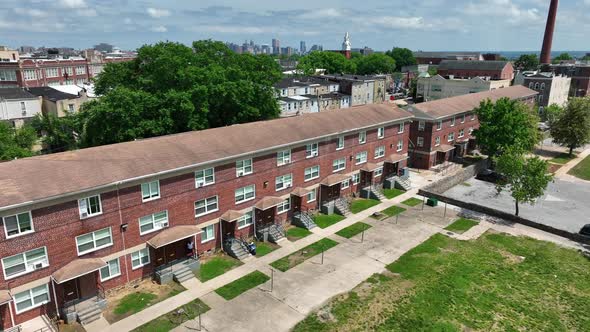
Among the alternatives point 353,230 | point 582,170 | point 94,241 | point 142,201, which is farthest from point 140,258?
point 582,170

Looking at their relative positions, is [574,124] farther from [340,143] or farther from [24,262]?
[24,262]

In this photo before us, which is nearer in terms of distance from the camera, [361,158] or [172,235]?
[172,235]

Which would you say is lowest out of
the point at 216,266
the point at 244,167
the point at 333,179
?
the point at 216,266

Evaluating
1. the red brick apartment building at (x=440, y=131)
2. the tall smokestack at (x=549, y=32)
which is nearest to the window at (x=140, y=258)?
the red brick apartment building at (x=440, y=131)

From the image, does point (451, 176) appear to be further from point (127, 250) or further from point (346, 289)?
point (127, 250)

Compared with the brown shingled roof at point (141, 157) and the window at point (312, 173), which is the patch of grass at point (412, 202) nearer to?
Result: the brown shingled roof at point (141, 157)

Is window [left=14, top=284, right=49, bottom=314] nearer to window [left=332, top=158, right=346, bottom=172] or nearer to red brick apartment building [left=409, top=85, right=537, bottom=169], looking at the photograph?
window [left=332, top=158, right=346, bottom=172]

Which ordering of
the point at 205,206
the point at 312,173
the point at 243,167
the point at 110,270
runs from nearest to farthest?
the point at 110,270 < the point at 205,206 < the point at 243,167 < the point at 312,173
